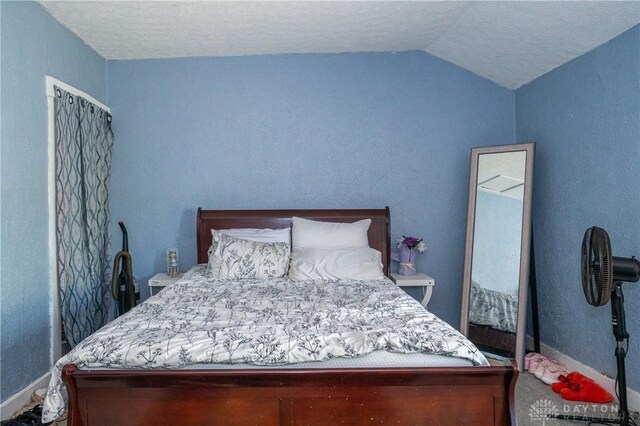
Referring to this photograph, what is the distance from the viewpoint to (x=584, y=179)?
2895 millimetres

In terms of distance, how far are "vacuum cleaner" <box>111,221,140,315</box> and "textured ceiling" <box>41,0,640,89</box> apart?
165 centimetres

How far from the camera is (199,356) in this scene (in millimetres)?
1671

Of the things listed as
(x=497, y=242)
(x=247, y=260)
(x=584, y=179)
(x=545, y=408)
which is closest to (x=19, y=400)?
(x=247, y=260)

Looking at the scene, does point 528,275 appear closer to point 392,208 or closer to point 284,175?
point 392,208

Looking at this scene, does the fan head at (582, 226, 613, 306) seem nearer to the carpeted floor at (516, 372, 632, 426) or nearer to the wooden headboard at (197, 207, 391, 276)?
the carpeted floor at (516, 372, 632, 426)

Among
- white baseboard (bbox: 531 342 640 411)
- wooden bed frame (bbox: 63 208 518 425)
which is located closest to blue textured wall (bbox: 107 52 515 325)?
white baseboard (bbox: 531 342 640 411)

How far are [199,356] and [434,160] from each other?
276 cm

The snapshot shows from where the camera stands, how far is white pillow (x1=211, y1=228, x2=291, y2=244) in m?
3.48

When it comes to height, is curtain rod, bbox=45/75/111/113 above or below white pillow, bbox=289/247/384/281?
above

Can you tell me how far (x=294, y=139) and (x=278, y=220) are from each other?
2.34 ft

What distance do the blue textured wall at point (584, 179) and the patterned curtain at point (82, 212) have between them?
3382mm

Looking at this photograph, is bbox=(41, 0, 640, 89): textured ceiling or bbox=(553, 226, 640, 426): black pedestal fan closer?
bbox=(553, 226, 640, 426): black pedestal fan

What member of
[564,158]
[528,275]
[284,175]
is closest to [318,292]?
[284,175]

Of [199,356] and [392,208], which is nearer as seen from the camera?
[199,356]
